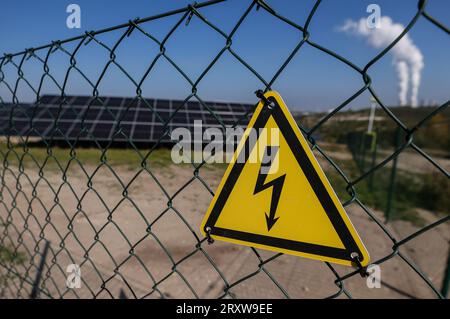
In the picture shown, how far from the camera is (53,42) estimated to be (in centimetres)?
155

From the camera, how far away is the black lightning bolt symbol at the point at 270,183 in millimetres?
904

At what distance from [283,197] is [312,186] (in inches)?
3.2

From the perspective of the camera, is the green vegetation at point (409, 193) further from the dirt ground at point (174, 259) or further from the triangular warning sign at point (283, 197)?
the triangular warning sign at point (283, 197)

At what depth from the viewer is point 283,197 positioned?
2.93ft

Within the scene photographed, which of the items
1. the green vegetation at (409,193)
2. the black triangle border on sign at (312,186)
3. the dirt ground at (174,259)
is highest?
the green vegetation at (409,193)

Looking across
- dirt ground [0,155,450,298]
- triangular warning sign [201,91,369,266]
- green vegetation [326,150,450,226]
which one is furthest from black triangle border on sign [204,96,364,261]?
green vegetation [326,150,450,226]

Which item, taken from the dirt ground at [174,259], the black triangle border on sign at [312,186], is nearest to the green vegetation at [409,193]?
the dirt ground at [174,259]

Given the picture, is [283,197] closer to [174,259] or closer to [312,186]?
[312,186]

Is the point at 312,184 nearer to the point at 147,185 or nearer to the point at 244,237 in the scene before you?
the point at 244,237

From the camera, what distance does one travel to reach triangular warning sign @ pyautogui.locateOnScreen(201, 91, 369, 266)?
0.84 metres

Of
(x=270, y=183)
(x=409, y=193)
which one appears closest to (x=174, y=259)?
(x=270, y=183)

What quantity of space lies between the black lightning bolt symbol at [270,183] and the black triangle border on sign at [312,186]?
1.8 inches

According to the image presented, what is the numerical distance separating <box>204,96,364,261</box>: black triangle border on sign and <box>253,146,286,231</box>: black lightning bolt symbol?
5cm
